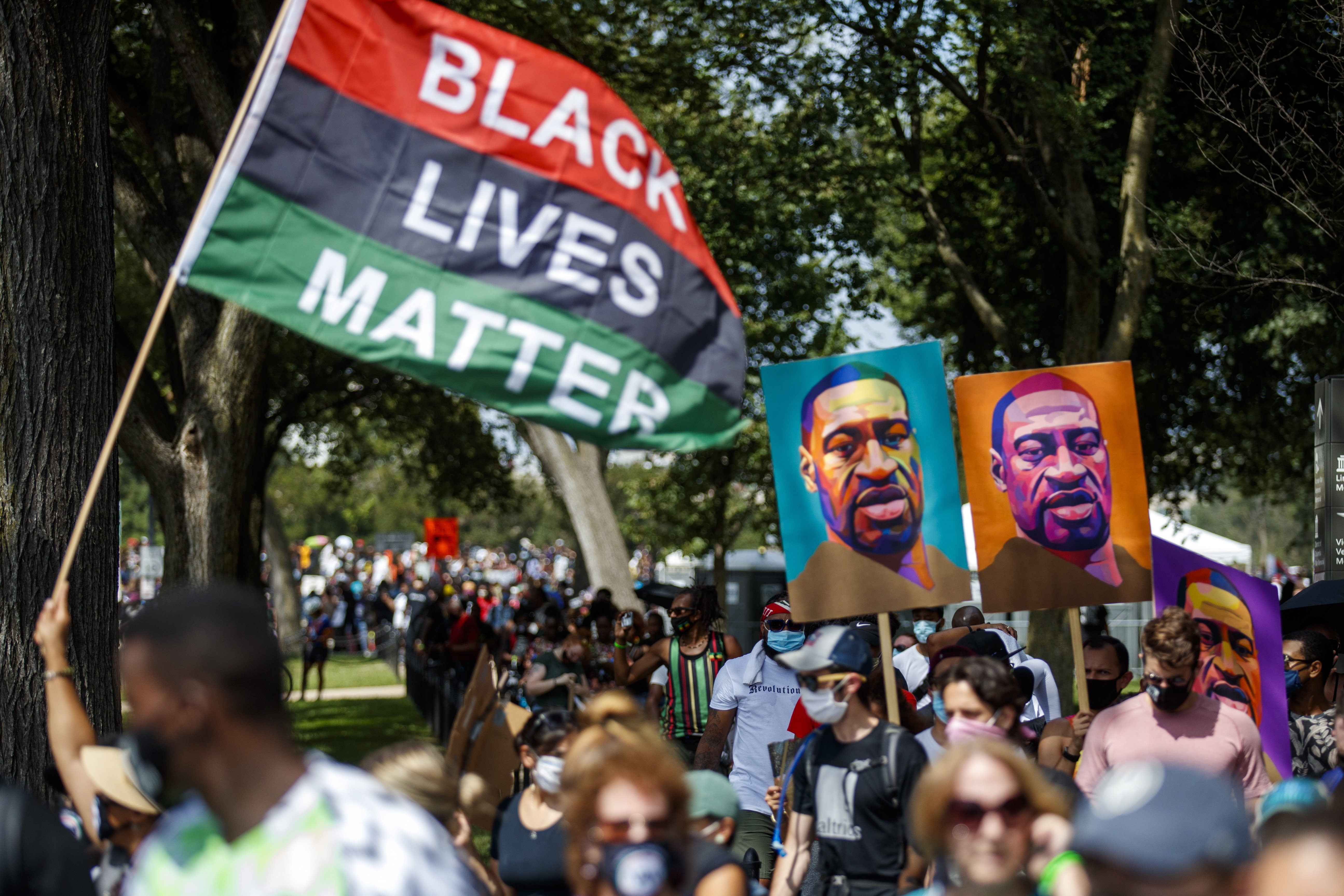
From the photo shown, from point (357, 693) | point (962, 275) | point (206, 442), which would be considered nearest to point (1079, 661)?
point (206, 442)

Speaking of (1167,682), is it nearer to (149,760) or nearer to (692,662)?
(692,662)

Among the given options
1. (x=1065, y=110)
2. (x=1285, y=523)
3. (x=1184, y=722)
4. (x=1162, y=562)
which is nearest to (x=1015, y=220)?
(x=1065, y=110)

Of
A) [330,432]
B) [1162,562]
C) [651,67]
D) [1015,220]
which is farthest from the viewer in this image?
[330,432]

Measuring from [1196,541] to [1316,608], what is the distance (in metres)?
14.1

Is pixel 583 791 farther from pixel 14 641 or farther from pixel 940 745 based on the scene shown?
pixel 14 641

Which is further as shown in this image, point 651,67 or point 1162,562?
point 651,67

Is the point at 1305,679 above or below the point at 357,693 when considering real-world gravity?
above

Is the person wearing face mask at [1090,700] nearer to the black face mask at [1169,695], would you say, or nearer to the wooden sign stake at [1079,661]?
the wooden sign stake at [1079,661]

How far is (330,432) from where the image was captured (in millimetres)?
30188

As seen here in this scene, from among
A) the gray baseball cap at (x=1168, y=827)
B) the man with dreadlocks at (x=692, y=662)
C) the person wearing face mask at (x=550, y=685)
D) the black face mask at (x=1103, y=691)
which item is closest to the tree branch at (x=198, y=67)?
the person wearing face mask at (x=550, y=685)

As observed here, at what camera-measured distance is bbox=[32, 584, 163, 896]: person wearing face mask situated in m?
3.83

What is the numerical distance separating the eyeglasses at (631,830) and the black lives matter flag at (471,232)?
5.84ft

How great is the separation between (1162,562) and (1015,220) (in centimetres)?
1391

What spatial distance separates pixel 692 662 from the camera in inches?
301
